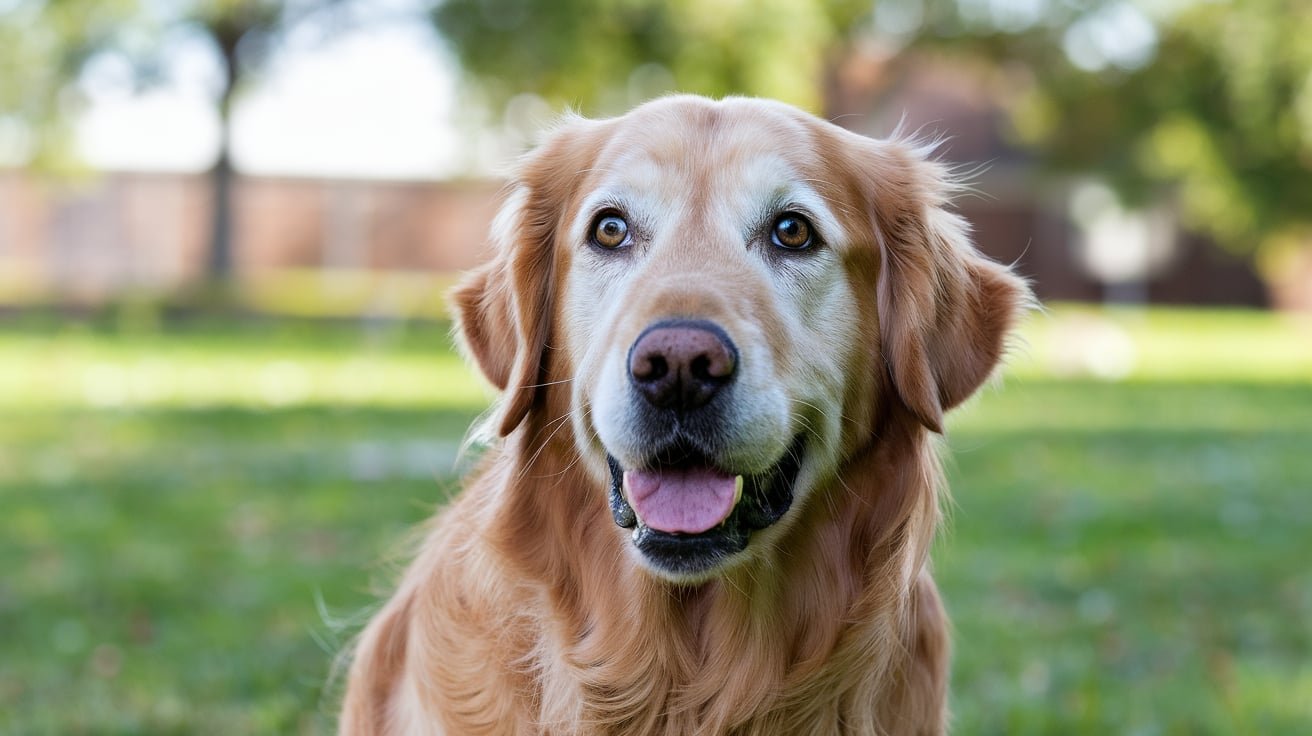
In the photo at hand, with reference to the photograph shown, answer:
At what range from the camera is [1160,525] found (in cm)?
782

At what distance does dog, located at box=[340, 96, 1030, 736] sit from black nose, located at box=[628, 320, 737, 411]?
0.6 inches

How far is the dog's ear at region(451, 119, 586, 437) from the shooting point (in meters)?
3.44

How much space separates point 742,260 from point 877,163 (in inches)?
24.2

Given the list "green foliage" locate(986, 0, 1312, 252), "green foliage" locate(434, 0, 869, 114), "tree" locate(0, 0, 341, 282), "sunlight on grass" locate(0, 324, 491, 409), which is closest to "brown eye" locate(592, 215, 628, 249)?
"sunlight on grass" locate(0, 324, 491, 409)

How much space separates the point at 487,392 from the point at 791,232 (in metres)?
1.01

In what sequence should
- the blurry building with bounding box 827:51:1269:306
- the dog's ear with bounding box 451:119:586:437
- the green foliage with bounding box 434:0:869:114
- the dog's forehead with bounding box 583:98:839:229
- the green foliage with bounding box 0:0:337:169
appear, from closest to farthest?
the dog's forehead with bounding box 583:98:839:229 < the dog's ear with bounding box 451:119:586:437 < the green foliage with bounding box 434:0:869:114 < the green foliage with bounding box 0:0:337:169 < the blurry building with bounding box 827:51:1269:306

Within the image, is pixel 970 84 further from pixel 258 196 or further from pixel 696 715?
pixel 696 715

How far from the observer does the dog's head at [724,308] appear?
9.29 ft

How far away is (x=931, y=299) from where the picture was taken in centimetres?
332

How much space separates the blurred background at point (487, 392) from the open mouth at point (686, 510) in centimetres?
104

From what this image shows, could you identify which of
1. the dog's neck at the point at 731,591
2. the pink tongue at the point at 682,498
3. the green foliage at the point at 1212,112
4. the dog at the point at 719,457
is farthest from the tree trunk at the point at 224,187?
the pink tongue at the point at 682,498

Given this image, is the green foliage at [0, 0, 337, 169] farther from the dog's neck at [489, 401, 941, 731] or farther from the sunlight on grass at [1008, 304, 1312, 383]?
the dog's neck at [489, 401, 941, 731]

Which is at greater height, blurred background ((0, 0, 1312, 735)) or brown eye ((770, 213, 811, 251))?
brown eye ((770, 213, 811, 251))

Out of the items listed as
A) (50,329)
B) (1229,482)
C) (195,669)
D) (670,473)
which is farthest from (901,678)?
(50,329)
